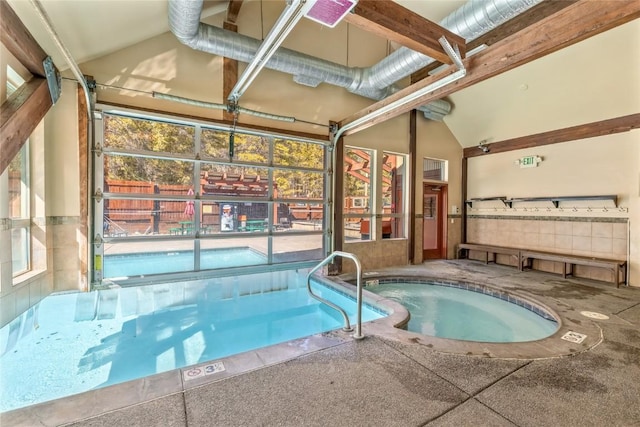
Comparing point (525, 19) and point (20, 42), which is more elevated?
point (525, 19)

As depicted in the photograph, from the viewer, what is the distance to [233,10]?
4.26m

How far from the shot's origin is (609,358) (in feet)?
7.75

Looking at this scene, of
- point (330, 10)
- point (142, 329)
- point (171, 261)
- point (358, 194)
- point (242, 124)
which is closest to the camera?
point (330, 10)

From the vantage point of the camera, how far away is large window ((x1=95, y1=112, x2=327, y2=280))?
157 inches

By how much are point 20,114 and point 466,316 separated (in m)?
5.57

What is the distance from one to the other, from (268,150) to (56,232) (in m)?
3.12

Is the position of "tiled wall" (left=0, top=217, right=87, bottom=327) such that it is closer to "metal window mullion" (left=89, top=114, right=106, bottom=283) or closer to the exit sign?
"metal window mullion" (left=89, top=114, right=106, bottom=283)

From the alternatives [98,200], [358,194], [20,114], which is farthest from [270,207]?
[20,114]

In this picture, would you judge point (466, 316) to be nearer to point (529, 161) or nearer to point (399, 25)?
point (399, 25)

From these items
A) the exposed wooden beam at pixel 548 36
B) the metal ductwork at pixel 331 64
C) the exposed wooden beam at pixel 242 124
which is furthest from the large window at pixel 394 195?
the exposed wooden beam at pixel 548 36

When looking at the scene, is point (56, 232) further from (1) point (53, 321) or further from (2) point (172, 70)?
(2) point (172, 70)

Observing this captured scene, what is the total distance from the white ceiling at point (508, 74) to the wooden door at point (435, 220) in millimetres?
1473

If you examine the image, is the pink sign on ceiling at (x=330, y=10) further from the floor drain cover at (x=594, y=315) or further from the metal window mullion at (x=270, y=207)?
the floor drain cover at (x=594, y=315)

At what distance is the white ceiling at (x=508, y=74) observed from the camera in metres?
2.98
